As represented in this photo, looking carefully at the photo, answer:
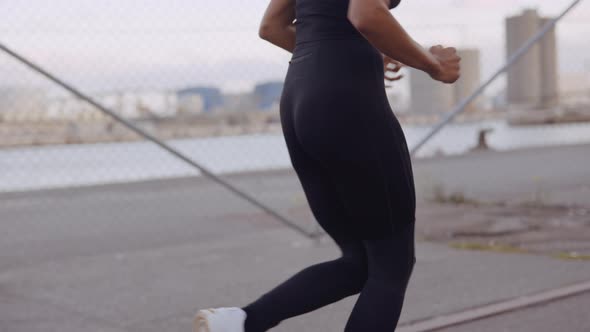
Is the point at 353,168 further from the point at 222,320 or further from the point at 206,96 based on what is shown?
the point at 206,96

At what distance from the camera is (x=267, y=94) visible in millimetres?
7168

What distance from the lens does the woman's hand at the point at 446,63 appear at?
2.13m

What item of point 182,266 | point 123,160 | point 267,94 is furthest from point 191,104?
point 123,160

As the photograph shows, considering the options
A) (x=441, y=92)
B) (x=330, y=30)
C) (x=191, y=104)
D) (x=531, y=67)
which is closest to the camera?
(x=330, y=30)

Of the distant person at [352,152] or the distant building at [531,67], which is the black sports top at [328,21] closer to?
the distant person at [352,152]

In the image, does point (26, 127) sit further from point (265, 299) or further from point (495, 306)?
point (265, 299)

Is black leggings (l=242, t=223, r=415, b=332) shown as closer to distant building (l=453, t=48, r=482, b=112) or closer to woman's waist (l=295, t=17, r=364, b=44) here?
woman's waist (l=295, t=17, r=364, b=44)

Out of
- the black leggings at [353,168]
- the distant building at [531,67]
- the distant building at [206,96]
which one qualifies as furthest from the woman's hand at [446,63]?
the distant building at [531,67]

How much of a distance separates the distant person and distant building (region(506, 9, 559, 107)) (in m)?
5.77

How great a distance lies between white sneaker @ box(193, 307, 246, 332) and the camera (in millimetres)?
2176

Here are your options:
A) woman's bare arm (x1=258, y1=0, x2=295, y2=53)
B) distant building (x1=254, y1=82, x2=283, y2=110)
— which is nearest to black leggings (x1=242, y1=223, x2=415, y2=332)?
woman's bare arm (x1=258, y1=0, x2=295, y2=53)

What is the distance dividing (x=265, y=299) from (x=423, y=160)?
1376 cm

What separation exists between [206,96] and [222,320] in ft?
17.8

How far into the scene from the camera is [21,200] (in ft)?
33.0
